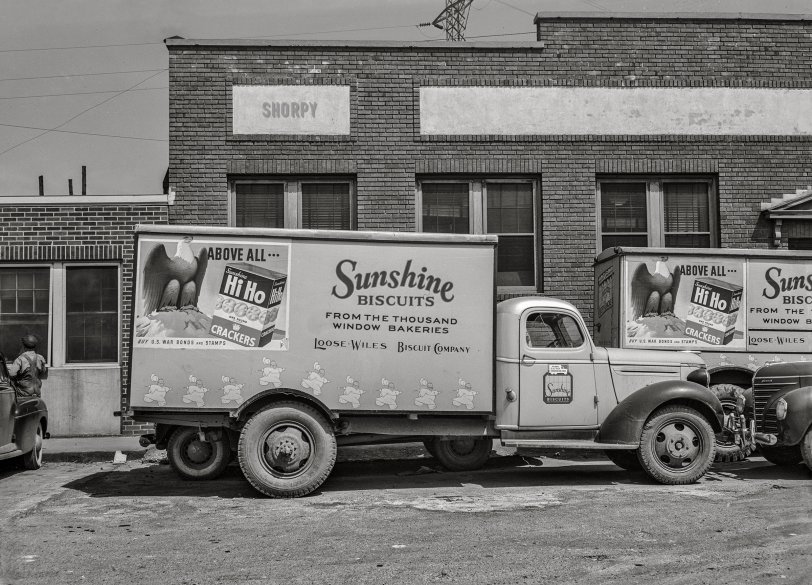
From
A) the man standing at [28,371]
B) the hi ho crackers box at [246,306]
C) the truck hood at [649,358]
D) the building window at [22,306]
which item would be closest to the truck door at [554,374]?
the truck hood at [649,358]

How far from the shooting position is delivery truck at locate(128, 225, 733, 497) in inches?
344

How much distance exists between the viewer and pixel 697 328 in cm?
1152

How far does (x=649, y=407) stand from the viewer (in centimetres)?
917

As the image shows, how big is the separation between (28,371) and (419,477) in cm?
547

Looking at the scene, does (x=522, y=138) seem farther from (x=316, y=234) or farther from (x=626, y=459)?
(x=316, y=234)

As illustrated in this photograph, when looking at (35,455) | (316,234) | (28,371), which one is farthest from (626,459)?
(28,371)

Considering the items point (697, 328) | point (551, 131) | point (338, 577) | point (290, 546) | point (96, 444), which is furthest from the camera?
point (551, 131)

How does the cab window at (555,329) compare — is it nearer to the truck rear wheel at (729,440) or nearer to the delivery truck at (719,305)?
the truck rear wheel at (729,440)

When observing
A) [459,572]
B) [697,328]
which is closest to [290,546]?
[459,572]

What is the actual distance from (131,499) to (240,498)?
3.52ft

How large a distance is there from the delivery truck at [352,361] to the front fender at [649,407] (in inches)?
0.6

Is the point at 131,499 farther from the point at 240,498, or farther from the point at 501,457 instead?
the point at 501,457

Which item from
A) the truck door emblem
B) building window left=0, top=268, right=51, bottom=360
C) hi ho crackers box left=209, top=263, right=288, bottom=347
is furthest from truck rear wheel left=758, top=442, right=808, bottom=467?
building window left=0, top=268, right=51, bottom=360

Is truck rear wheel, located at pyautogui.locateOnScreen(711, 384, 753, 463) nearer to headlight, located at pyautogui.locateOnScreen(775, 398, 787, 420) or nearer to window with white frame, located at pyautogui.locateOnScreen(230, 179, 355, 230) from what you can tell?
headlight, located at pyautogui.locateOnScreen(775, 398, 787, 420)
